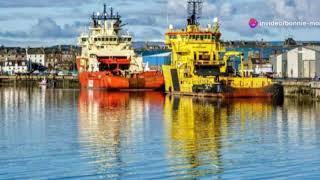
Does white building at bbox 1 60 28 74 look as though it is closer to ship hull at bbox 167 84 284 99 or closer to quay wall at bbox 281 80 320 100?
quay wall at bbox 281 80 320 100

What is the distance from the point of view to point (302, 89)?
65000mm

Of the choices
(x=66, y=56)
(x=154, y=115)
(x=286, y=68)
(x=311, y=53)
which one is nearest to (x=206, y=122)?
(x=154, y=115)

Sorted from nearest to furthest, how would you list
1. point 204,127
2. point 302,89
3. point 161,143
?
point 161,143, point 204,127, point 302,89

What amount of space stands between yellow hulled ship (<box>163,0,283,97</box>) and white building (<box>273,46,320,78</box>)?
36.6 ft

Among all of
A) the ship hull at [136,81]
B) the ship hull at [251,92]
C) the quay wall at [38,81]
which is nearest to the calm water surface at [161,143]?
the ship hull at [251,92]

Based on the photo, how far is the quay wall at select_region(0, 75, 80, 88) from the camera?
109m

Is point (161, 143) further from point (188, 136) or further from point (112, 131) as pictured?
point (112, 131)

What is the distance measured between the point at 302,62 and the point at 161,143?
174 ft

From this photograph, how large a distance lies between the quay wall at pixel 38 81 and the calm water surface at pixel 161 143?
58048 millimetres

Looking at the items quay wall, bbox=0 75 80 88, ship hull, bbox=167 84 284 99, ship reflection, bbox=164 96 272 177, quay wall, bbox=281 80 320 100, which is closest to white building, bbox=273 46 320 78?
quay wall, bbox=281 80 320 100

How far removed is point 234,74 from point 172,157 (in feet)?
137

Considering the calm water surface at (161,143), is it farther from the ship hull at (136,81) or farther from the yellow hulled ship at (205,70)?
the ship hull at (136,81)

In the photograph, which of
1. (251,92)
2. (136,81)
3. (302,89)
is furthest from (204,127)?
(136,81)

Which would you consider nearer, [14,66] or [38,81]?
[38,81]
